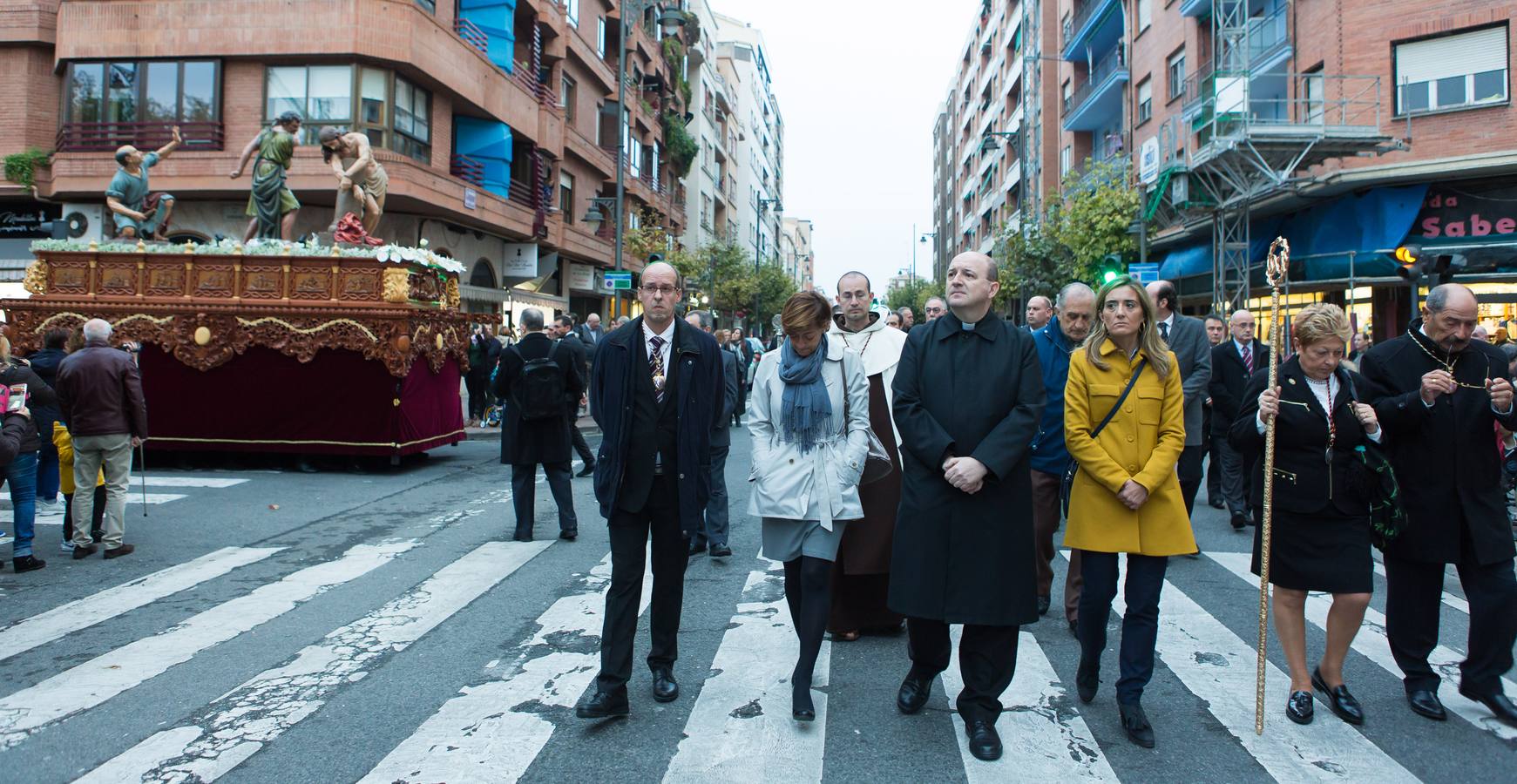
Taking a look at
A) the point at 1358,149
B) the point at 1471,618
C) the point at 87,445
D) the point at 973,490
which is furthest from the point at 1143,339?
the point at 1358,149

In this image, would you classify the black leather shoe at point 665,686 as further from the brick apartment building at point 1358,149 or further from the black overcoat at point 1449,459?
the brick apartment building at point 1358,149

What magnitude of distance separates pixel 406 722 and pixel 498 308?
74.8 feet

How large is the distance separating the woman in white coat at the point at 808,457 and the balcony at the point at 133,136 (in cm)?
2039

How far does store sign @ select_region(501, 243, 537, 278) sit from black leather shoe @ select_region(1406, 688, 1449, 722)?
25.2 m

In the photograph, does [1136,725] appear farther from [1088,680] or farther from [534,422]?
[534,422]

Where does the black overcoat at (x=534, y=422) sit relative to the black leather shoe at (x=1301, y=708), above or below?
above

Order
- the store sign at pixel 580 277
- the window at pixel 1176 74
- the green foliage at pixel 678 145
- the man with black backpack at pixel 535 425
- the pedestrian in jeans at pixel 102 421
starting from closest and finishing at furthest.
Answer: the pedestrian in jeans at pixel 102 421
the man with black backpack at pixel 535 425
the window at pixel 1176 74
the store sign at pixel 580 277
the green foliage at pixel 678 145

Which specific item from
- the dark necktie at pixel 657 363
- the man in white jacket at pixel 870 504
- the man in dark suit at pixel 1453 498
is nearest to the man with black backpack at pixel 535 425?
the man in white jacket at pixel 870 504

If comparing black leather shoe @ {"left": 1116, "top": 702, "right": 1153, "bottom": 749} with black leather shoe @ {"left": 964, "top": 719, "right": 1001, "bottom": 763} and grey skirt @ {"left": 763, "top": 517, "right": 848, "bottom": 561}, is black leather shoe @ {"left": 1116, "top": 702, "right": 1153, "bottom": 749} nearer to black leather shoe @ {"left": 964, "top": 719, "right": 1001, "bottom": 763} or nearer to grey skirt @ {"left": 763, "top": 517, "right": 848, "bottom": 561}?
black leather shoe @ {"left": 964, "top": 719, "right": 1001, "bottom": 763}

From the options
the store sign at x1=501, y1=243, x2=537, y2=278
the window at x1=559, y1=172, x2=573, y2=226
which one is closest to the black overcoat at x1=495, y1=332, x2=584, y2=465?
the store sign at x1=501, y1=243, x2=537, y2=278

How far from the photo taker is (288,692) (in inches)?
172

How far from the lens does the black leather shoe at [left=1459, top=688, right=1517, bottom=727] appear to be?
3.99m

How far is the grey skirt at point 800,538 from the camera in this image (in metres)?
4.01

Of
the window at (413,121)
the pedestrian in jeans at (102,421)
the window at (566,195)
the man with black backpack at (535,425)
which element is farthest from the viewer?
the window at (566,195)
